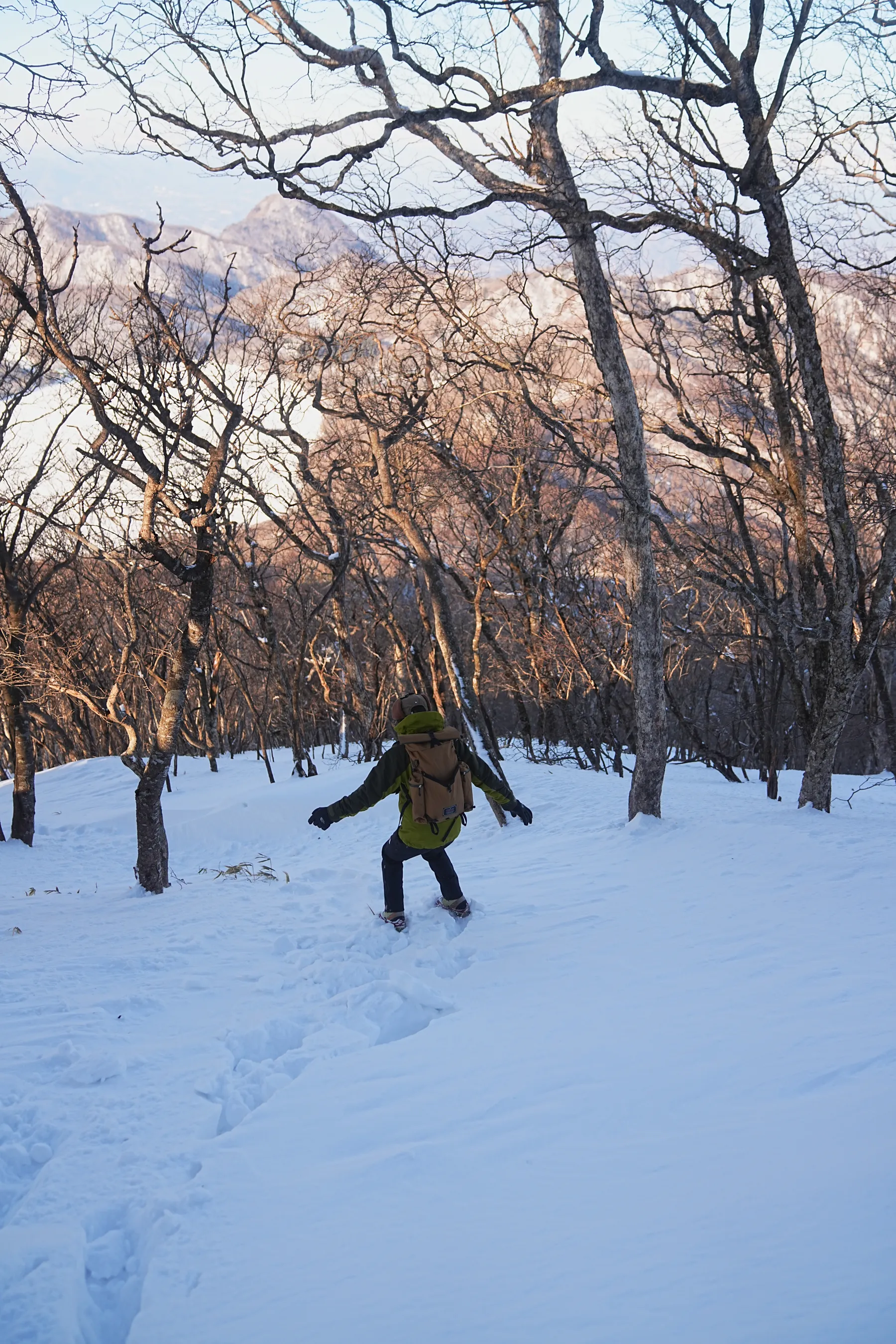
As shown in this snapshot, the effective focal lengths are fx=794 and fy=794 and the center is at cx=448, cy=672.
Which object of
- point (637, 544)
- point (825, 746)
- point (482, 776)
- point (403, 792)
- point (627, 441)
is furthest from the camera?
point (825, 746)

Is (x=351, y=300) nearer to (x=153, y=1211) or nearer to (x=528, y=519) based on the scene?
(x=528, y=519)

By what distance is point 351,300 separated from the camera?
32.8 feet

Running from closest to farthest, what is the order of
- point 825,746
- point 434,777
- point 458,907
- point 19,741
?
point 434,777 < point 458,907 < point 825,746 < point 19,741

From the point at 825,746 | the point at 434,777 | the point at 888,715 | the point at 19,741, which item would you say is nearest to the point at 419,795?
the point at 434,777

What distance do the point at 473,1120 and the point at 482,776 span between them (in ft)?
9.18

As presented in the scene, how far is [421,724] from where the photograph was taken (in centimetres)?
514

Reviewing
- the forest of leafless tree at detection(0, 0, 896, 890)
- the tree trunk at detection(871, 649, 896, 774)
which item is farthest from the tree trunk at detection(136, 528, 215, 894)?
the tree trunk at detection(871, 649, 896, 774)

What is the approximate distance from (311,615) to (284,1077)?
44.1 ft

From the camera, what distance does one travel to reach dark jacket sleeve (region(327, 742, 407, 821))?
517 centimetres

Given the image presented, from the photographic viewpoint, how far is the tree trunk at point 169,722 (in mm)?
7641

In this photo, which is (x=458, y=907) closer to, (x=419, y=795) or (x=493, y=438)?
(x=419, y=795)

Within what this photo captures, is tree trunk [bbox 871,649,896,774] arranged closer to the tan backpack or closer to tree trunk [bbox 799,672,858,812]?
tree trunk [bbox 799,672,858,812]

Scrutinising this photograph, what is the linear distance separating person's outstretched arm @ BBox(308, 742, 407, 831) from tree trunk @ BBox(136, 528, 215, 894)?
2915 mm

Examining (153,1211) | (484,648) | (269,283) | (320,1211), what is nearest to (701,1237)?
(320,1211)
